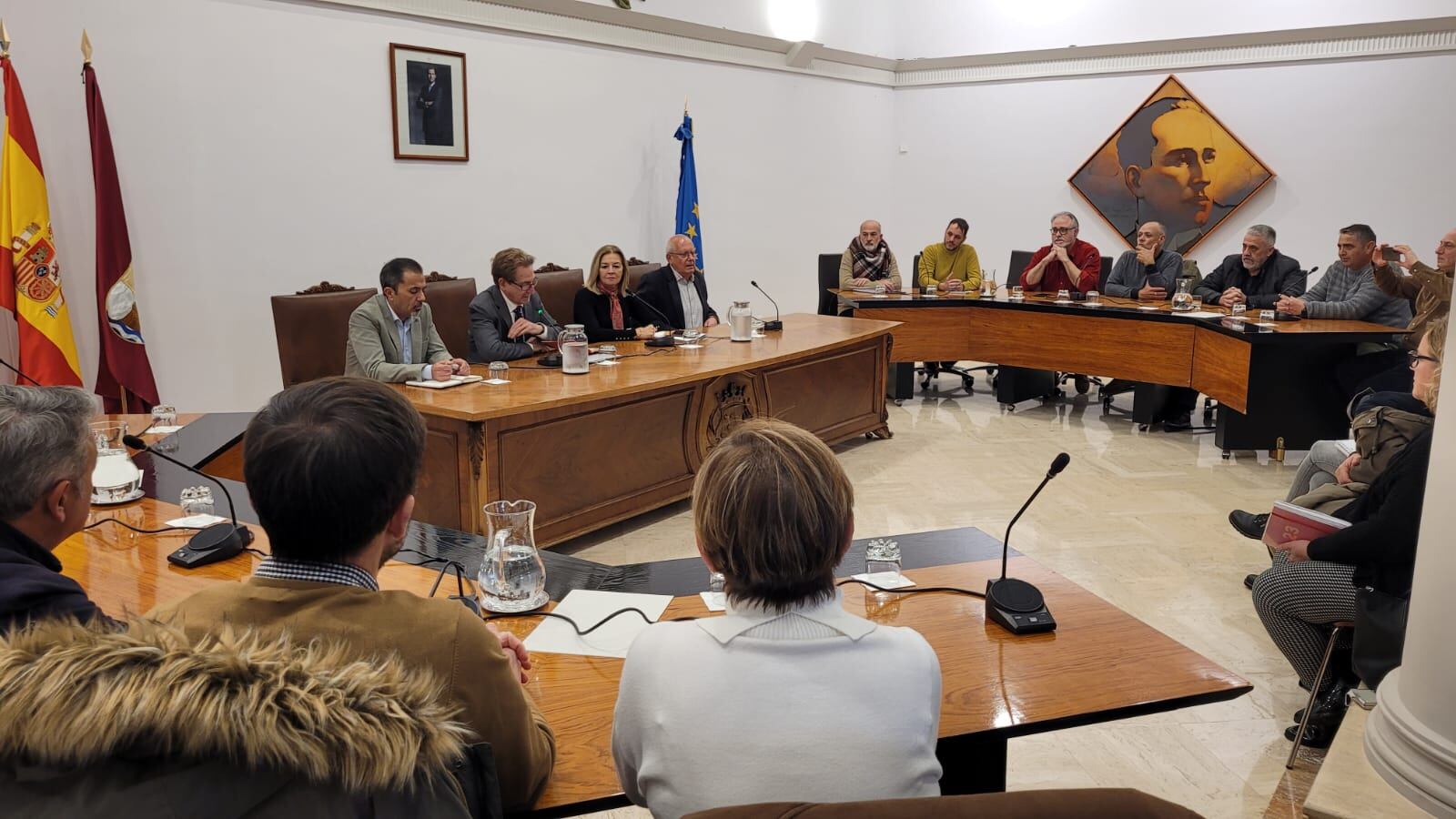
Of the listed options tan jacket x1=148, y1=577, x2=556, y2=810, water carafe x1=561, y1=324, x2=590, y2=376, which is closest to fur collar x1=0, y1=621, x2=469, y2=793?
tan jacket x1=148, y1=577, x2=556, y2=810

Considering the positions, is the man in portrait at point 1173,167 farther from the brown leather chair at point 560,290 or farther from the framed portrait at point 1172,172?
the brown leather chair at point 560,290

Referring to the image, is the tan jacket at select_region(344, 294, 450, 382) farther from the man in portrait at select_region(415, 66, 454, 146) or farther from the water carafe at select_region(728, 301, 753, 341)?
the man in portrait at select_region(415, 66, 454, 146)

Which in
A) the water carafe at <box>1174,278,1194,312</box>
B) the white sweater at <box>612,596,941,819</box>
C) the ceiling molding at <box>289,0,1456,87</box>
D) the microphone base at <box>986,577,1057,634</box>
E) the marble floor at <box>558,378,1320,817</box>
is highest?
the ceiling molding at <box>289,0,1456,87</box>

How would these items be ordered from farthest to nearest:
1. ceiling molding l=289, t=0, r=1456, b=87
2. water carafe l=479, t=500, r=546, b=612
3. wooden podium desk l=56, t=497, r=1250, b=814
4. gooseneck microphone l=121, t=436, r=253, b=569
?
ceiling molding l=289, t=0, r=1456, b=87, gooseneck microphone l=121, t=436, r=253, b=569, water carafe l=479, t=500, r=546, b=612, wooden podium desk l=56, t=497, r=1250, b=814

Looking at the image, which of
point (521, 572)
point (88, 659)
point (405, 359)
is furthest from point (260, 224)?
point (88, 659)

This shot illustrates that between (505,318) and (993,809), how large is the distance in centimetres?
413

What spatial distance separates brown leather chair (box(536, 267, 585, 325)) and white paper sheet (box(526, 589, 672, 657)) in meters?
3.83

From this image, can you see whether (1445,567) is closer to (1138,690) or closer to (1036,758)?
(1138,690)

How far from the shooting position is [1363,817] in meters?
1.69

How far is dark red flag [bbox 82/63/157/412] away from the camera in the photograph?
4.53 metres

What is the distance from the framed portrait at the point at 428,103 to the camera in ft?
Result: 18.8

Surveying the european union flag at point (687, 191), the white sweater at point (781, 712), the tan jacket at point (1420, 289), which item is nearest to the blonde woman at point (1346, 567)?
the tan jacket at point (1420, 289)

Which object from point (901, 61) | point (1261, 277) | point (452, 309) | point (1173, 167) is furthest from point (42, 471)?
point (901, 61)

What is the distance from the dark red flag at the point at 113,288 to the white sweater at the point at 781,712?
4.35 meters
